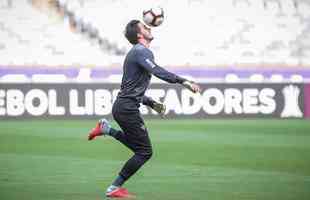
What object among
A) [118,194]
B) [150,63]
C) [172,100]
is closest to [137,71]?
[150,63]

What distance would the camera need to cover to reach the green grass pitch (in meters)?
9.33

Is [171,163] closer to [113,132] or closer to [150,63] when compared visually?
[113,132]

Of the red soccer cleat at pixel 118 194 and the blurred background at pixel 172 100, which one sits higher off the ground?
the red soccer cleat at pixel 118 194

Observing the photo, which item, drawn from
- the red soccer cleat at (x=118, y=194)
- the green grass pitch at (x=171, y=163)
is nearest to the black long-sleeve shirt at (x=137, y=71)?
the red soccer cleat at (x=118, y=194)

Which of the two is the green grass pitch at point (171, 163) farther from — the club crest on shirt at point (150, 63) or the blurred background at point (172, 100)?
the club crest on shirt at point (150, 63)

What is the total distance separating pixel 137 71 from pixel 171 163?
4.08 meters

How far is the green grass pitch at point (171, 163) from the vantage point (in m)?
9.33

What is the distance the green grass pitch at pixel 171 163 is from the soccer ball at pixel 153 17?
1897 mm

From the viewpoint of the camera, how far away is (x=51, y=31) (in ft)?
91.6

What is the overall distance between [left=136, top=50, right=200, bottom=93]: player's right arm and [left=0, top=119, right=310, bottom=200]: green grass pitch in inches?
51.3

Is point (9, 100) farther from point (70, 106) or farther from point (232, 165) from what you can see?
point (232, 165)

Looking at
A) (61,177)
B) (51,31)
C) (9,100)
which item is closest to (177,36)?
(51,31)

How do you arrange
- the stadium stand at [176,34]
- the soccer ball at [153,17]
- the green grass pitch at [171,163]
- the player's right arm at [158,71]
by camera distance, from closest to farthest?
1. the player's right arm at [158,71]
2. the soccer ball at [153,17]
3. the green grass pitch at [171,163]
4. the stadium stand at [176,34]

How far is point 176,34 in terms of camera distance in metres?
28.0
